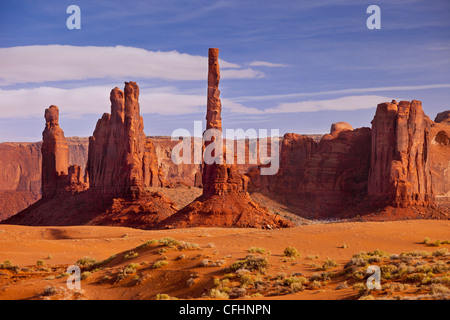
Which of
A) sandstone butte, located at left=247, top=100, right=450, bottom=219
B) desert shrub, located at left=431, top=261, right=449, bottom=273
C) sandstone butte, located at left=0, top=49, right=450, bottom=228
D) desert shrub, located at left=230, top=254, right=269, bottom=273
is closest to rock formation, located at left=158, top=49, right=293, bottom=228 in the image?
sandstone butte, located at left=0, top=49, right=450, bottom=228

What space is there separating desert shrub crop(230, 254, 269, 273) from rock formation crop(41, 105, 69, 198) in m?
70.0

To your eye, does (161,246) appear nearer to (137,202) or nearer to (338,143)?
(137,202)

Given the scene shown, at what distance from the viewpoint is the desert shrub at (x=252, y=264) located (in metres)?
23.5

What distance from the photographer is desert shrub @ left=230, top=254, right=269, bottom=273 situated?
23547 mm

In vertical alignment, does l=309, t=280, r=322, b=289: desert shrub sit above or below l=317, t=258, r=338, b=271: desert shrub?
below

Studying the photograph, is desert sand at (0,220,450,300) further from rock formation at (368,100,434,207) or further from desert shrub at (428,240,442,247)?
rock formation at (368,100,434,207)

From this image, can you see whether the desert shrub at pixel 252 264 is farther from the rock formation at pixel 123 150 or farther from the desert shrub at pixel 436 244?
the rock formation at pixel 123 150

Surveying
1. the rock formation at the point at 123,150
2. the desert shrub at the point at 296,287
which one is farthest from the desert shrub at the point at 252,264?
the rock formation at the point at 123,150

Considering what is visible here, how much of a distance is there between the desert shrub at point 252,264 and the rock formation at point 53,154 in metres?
70.0

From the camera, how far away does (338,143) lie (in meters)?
87.7

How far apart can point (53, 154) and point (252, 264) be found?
239ft

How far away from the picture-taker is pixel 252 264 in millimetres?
23828

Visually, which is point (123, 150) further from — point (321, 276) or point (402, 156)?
point (321, 276)
